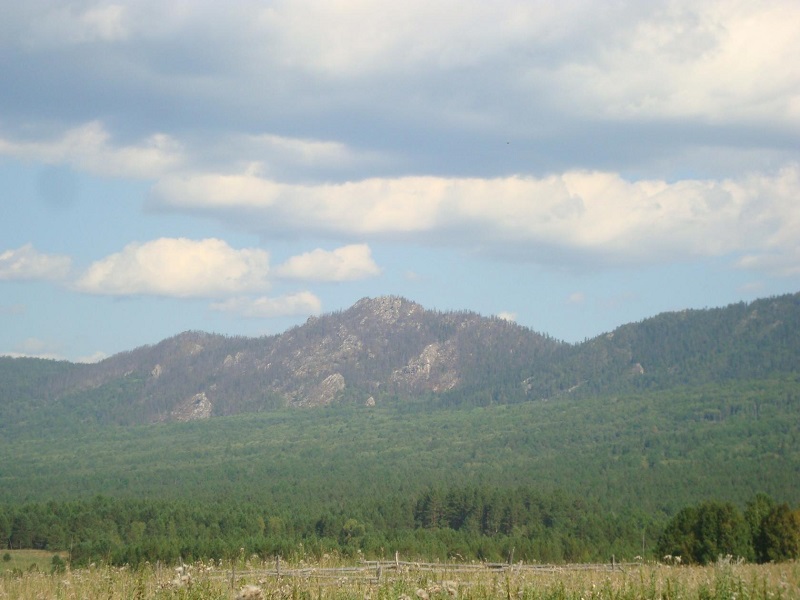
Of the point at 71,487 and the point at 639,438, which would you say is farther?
the point at 639,438

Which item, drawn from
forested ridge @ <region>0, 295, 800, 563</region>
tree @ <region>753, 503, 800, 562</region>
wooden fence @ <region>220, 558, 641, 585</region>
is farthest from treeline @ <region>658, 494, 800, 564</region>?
wooden fence @ <region>220, 558, 641, 585</region>

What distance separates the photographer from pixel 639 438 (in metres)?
159

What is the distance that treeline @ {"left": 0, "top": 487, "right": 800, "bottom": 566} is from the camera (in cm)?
5450

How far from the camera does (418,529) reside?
86062mm

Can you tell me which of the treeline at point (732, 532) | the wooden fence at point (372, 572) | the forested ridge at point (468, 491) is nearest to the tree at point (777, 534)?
the treeline at point (732, 532)

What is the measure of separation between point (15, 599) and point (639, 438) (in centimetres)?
15217

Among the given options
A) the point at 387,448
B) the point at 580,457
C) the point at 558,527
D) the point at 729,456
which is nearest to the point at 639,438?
the point at 580,457

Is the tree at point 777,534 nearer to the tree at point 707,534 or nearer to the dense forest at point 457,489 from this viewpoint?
the dense forest at point 457,489

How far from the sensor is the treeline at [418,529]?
54.5 metres

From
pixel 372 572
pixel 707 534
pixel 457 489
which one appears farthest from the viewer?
pixel 457 489

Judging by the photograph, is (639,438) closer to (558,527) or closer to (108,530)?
(558,527)

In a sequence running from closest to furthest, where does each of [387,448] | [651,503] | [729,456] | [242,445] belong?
[651,503] < [729,456] < [387,448] < [242,445]

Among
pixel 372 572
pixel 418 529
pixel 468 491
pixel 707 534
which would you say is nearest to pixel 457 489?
pixel 468 491

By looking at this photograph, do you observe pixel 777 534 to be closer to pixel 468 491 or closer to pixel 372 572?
pixel 372 572
